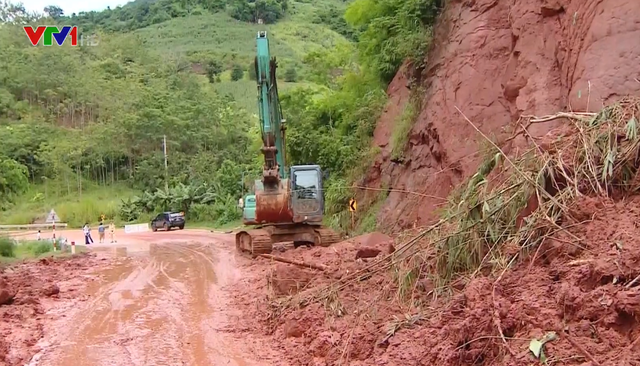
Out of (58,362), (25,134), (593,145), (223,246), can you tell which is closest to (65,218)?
(25,134)

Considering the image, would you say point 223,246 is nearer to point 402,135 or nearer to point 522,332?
point 402,135

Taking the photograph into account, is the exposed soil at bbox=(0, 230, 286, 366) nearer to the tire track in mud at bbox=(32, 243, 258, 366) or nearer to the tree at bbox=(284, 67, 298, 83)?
the tire track in mud at bbox=(32, 243, 258, 366)

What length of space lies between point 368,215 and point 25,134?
51.6 metres

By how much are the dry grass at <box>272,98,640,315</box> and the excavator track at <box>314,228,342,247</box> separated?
476 inches

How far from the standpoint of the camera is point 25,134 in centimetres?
6488

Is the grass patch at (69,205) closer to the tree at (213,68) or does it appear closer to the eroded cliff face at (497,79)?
the eroded cliff face at (497,79)

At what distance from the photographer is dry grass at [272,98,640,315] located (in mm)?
7539

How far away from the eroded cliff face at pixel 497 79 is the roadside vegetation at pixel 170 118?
2346 millimetres

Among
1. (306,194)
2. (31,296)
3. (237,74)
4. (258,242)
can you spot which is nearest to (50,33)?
(306,194)

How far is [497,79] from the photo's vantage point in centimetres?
1805

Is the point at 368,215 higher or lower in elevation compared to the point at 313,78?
lower

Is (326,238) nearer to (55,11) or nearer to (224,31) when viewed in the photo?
(224,31)

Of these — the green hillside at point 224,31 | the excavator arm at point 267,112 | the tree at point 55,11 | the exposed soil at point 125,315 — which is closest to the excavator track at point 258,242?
the exposed soil at point 125,315

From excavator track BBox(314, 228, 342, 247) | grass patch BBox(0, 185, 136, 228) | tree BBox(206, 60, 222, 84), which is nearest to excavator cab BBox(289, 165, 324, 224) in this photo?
excavator track BBox(314, 228, 342, 247)
